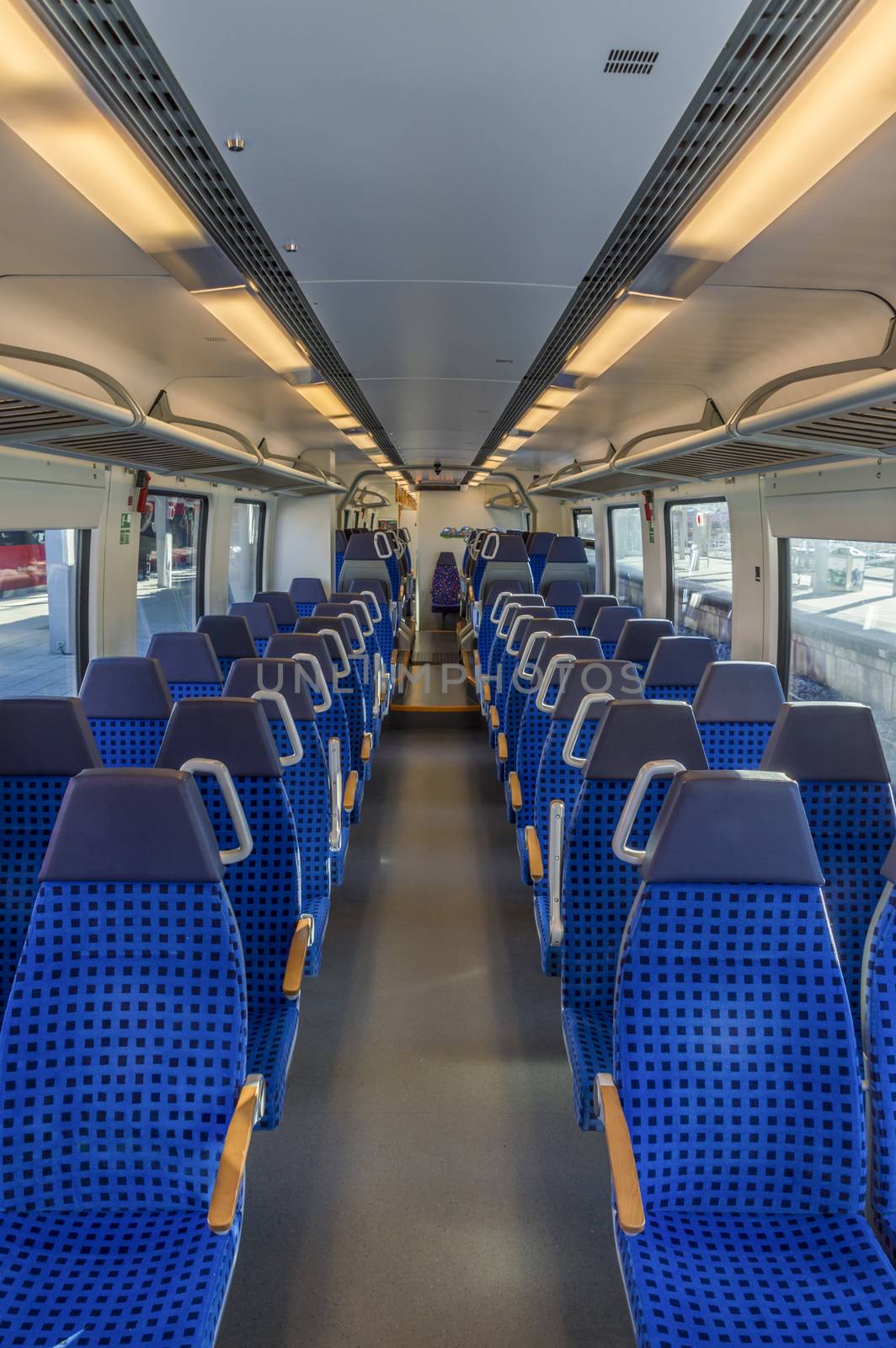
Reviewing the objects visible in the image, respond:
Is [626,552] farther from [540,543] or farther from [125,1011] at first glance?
[125,1011]

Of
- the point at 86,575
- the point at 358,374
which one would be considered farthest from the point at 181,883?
the point at 86,575

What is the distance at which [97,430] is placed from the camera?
4.32 m

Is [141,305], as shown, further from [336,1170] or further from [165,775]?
[336,1170]

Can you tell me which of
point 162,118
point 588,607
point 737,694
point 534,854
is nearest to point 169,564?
point 588,607

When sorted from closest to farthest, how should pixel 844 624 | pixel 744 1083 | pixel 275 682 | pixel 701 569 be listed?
1. pixel 744 1083
2. pixel 275 682
3. pixel 844 624
4. pixel 701 569

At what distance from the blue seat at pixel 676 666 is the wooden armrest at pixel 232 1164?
11.2 ft

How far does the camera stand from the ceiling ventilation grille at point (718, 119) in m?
1.70

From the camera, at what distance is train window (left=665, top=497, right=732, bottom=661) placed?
821cm

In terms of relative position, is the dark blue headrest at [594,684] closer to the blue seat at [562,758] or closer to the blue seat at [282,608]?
the blue seat at [562,758]

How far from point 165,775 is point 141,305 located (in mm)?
3174

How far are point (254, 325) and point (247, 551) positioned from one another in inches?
331

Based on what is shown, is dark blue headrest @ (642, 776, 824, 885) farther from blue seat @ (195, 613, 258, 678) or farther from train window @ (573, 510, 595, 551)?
train window @ (573, 510, 595, 551)

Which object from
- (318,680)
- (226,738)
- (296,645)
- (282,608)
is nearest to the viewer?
(226,738)

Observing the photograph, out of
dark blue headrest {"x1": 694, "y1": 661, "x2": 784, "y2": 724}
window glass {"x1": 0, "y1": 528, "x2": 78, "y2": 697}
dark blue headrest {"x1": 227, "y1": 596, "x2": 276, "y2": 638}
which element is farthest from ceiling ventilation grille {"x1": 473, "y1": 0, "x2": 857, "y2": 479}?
dark blue headrest {"x1": 227, "y1": 596, "x2": 276, "y2": 638}
